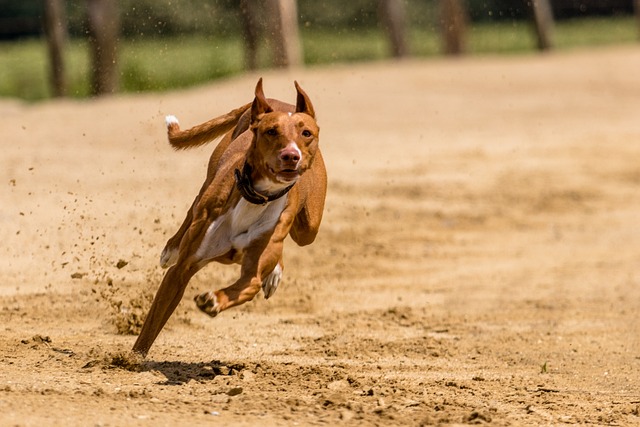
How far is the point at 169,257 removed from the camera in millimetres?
6215

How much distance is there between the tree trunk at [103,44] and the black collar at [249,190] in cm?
1179

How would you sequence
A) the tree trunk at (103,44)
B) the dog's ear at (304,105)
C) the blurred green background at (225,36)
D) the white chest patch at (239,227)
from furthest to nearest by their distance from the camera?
1. the blurred green background at (225,36)
2. the tree trunk at (103,44)
3. the dog's ear at (304,105)
4. the white chest patch at (239,227)

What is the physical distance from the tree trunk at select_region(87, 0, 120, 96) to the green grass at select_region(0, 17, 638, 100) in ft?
2.36

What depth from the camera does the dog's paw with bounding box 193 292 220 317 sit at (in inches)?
206

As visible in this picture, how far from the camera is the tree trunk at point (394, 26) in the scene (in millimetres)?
20797

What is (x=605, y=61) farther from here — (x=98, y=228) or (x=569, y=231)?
(x=98, y=228)

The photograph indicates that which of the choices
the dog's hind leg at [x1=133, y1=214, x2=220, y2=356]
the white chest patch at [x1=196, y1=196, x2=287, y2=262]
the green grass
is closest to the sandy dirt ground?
the dog's hind leg at [x1=133, y1=214, x2=220, y2=356]

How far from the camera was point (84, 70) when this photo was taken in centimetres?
2378

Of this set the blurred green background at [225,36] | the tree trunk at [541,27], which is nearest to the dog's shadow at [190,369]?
the blurred green background at [225,36]

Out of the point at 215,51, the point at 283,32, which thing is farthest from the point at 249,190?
the point at 215,51

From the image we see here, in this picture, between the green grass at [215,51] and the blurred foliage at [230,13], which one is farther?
the blurred foliage at [230,13]

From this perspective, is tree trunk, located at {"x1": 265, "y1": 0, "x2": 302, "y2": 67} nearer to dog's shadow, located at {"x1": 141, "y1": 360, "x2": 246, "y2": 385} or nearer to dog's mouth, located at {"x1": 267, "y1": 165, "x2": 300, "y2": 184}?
dog's shadow, located at {"x1": 141, "y1": 360, "x2": 246, "y2": 385}

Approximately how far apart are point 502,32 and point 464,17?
808 centimetres

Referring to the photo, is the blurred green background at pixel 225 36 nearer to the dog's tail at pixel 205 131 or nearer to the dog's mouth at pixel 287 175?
the dog's tail at pixel 205 131
